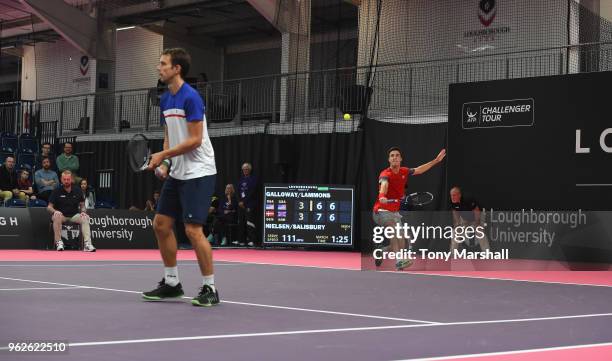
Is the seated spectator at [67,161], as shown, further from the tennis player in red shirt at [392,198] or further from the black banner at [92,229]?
the tennis player in red shirt at [392,198]

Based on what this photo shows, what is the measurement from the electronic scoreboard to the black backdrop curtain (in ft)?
1.72

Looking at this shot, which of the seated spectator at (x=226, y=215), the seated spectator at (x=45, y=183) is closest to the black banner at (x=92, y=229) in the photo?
the seated spectator at (x=45, y=183)

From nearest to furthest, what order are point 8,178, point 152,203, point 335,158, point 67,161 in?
point 8,178 < point 335,158 < point 67,161 < point 152,203

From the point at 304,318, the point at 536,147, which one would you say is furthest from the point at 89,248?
the point at 304,318

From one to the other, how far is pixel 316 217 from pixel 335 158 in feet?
6.71

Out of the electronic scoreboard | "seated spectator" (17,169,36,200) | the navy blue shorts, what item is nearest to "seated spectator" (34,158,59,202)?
"seated spectator" (17,169,36,200)

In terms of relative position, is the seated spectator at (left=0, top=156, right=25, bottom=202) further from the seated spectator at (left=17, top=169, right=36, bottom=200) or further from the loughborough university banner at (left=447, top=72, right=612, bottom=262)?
the loughborough university banner at (left=447, top=72, right=612, bottom=262)

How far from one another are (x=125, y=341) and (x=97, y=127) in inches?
994

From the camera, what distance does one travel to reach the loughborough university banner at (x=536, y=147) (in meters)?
14.3

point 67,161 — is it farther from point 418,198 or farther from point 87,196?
point 418,198

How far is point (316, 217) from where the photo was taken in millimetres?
20031

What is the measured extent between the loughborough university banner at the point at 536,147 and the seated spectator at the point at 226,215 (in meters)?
7.79

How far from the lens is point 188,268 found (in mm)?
12445

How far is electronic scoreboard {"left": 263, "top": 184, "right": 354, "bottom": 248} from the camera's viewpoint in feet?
65.3
